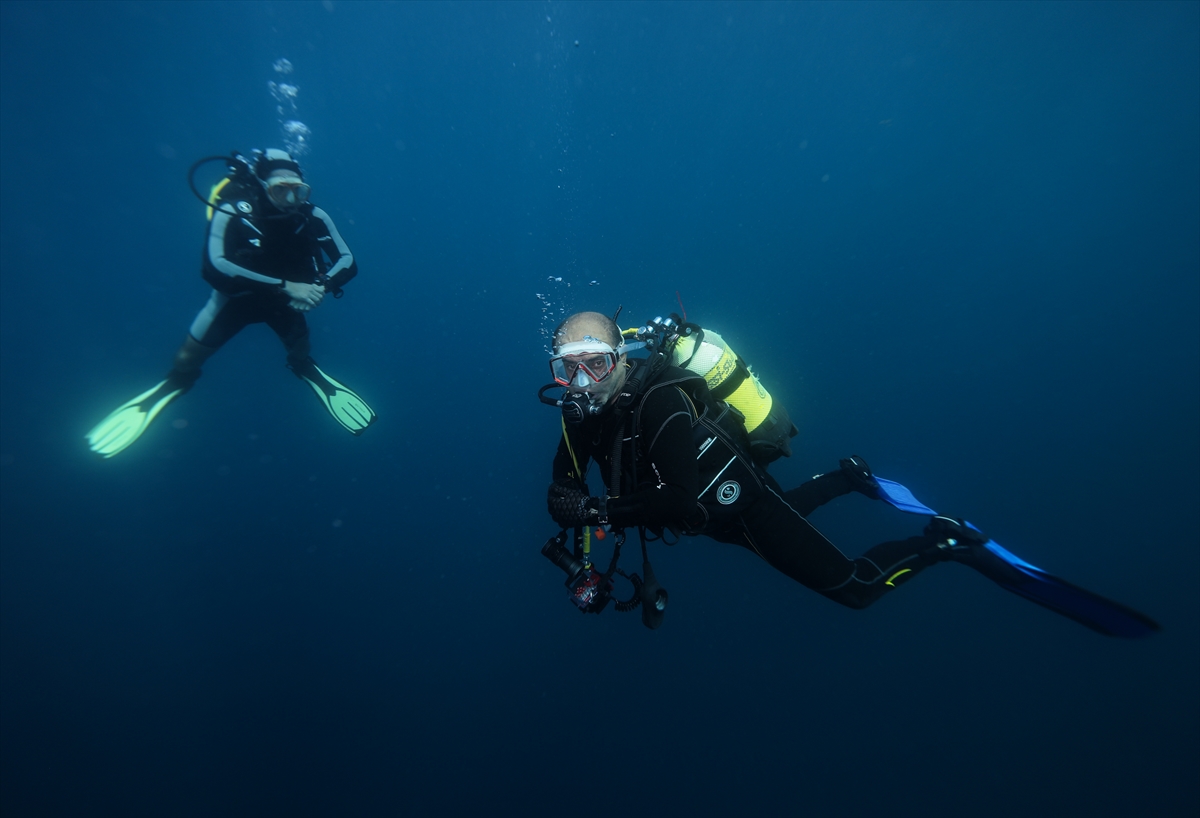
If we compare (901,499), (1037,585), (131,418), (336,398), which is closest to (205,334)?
(131,418)

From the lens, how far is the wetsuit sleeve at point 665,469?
237 centimetres

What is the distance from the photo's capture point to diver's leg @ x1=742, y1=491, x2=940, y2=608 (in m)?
3.19

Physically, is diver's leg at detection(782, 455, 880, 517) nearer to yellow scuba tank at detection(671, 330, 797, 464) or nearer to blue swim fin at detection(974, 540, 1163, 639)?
yellow scuba tank at detection(671, 330, 797, 464)

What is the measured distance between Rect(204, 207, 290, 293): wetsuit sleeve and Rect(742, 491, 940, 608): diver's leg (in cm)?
485

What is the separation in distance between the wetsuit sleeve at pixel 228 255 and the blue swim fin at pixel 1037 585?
6243 millimetres

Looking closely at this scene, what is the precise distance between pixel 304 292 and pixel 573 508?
159 inches

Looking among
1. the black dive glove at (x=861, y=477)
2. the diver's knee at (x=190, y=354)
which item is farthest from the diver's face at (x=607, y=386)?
A: the diver's knee at (x=190, y=354)

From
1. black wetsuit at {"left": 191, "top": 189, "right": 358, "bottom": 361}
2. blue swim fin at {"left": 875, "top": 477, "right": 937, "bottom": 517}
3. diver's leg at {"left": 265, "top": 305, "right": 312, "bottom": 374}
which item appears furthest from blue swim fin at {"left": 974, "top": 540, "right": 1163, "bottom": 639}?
diver's leg at {"left": 265, "top": 305, "right": 312, "bottom": 374}

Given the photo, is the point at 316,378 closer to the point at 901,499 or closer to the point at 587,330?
the point at 587,330

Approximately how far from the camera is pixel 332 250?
491 centimetres

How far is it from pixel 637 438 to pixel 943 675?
40.5 feet

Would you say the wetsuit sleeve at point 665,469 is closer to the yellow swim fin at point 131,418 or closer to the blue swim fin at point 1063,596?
the blue swim fin at point 1063,596

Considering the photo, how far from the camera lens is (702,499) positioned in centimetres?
A: 286

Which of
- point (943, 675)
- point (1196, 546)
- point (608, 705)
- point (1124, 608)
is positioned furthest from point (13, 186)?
point (1196, 546)
